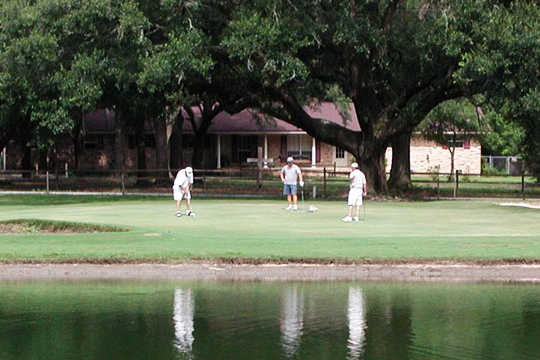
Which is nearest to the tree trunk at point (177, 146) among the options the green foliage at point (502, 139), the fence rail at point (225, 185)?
the fence rail at point (225, 185)

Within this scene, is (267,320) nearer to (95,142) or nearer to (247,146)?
(247,146)

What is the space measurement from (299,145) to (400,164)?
78.2ft

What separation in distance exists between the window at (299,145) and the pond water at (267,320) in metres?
A: 54.1

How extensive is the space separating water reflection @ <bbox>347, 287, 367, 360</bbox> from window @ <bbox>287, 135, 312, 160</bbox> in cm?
5468

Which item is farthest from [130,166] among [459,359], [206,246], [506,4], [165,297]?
[459,359]

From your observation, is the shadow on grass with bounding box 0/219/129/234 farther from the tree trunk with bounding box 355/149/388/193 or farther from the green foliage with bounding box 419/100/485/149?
the green foliage with bounding box 419/100/485/149

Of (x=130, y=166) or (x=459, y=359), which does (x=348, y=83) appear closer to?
(x=459, y=359)

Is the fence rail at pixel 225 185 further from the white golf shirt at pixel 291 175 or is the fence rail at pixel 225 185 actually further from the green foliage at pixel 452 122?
the white golf shirt at pixel 291 175

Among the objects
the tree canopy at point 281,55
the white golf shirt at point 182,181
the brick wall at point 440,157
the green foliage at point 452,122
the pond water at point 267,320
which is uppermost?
the tree canopy at point 281,55

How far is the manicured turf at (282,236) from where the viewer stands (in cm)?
2147

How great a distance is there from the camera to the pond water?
536 inches

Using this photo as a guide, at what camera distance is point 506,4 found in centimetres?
3769

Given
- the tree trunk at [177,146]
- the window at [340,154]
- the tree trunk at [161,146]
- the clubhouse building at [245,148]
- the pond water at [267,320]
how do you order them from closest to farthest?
the pond water at [267,320] → the tree trunk at [161,146] → the tree trunk at [177,146] → the clubhouse building at [245,148] → the window at [340,154]

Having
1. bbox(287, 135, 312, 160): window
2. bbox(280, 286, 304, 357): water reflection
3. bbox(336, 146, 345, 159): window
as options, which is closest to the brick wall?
bbox(336, 146, 345, 159): window
